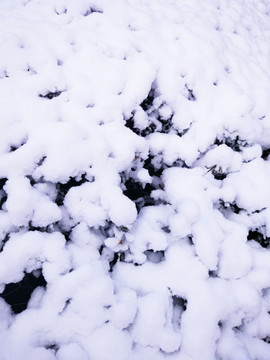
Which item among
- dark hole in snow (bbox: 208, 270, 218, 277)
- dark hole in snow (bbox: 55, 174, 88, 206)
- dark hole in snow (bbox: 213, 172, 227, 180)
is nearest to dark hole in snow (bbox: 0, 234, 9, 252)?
dark hole in snow (bbox: 55, 174, 88, 206)

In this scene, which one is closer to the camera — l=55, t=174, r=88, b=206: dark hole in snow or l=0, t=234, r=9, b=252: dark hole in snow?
l=0, t=234, r=9, b=252: dark hole in snow

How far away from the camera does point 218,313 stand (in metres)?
1.71

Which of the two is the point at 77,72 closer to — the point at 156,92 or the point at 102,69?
the point at 102,69

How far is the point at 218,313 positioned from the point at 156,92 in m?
1.79

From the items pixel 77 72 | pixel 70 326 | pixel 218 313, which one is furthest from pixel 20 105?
pixel 218 313

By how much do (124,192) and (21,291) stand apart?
0.99 meters

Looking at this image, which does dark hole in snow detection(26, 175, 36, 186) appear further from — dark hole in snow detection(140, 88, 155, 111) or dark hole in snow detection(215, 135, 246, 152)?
dark hole in snow detection(215, 135, 246, 152)

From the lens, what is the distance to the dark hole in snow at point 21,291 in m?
1.81

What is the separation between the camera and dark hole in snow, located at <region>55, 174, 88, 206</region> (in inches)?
76.5

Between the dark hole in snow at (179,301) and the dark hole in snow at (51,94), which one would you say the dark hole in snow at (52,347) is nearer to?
the dark hole in snow at (179,301)

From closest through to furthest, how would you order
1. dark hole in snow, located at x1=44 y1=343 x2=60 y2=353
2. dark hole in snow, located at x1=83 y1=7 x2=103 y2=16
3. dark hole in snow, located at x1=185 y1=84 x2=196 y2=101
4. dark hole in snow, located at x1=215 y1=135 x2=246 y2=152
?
dark hole in snow, located at x1=44 y1=343 x2=60 y2=353 < dark hole in snow, located at x1=215 y1=135 x2=246 y2=152 < dark hole in snow, located at x1=185 y1=84 x2=196 y2=101 < dark hole in snow, located at x1=83 y1=7 x2=103 y2=16

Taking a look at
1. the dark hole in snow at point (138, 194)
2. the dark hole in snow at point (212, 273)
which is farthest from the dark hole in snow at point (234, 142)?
the dark hole in snow at point (212, 273)

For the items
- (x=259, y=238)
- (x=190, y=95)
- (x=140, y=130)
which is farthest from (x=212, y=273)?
(x=190, y=95)

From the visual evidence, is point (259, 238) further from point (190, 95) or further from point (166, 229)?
point (190, 95)
